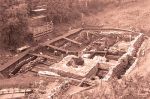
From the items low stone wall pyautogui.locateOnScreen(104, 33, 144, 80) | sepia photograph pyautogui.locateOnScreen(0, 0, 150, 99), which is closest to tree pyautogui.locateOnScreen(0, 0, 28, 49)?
sepia photograph pyautogui.locateOnScreen(0, 0, 150, 99)

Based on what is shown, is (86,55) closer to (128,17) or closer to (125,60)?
(125,60)

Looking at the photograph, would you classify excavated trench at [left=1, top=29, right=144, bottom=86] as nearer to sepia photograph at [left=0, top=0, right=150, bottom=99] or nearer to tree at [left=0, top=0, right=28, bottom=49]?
sepia photograph at [left=0, top=0, right=150, bottom=99]

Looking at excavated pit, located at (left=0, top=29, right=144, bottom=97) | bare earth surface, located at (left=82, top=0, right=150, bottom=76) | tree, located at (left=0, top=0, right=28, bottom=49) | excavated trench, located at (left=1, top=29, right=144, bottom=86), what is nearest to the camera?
excavated pit, located at (left=0, top=29, right=144, bottom=97)

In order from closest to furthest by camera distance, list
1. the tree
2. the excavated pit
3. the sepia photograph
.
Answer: the sepia photograph
the excavated pit
the tree

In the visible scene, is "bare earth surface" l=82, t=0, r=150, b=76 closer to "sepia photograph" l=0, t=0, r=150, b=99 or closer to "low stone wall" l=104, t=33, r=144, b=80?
"sepia photograph" l=0, t=0, r=150, b=99

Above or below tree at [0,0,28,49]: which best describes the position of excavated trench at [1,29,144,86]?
below

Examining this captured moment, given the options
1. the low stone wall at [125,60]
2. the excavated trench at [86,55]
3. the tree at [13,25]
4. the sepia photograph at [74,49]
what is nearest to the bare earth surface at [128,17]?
the sepia photograph at [74,49]

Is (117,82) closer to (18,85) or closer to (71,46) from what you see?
(18,85)

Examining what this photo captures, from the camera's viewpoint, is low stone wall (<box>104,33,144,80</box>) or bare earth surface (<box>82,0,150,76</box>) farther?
bare earth surface (<box>82,0,150,76</box>)
